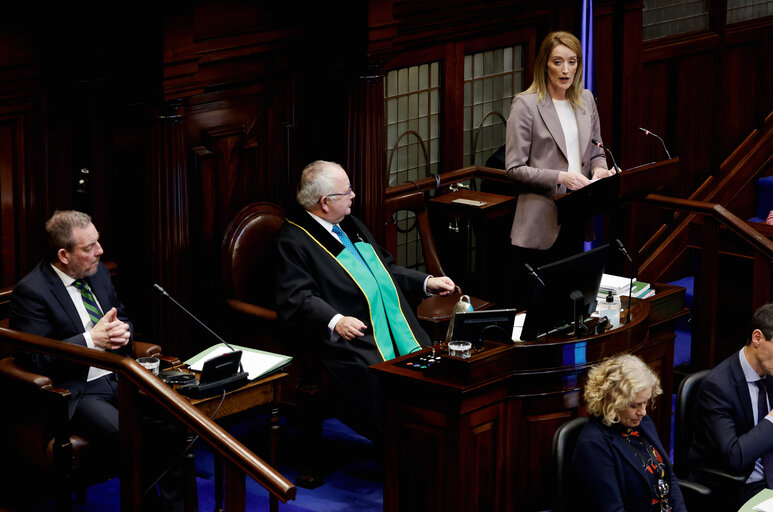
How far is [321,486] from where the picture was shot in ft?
17.4

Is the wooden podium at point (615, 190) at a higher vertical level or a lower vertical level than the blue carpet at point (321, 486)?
higher

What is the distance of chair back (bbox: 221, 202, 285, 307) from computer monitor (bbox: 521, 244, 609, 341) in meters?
1.47

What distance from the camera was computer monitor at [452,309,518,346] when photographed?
15.1 ft

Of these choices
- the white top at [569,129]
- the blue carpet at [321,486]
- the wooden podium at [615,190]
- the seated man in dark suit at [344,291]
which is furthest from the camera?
the white top at [569,129]

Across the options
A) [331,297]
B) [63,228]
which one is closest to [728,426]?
[331,297]

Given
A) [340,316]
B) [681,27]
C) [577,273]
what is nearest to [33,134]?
[340,316]

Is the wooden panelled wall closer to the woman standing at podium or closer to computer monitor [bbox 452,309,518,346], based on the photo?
the woman standing at podium

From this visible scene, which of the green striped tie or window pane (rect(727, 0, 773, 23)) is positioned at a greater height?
window pane (rect(727, 0, 773, 23))

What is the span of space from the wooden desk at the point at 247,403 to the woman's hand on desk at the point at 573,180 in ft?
6.34

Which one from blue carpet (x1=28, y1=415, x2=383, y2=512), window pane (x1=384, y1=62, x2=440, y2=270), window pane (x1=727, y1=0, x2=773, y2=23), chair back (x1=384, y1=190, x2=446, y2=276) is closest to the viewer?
blue carpet (x1=28, y1=415, x2=383, y2=512)

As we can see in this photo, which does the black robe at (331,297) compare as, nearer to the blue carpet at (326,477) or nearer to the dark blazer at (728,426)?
the blue carpet at (326,477)

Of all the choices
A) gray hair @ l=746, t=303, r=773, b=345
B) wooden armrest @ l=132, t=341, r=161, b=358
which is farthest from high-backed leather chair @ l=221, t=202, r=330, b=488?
gray hair @ l=746, t=303, r=773, b=345

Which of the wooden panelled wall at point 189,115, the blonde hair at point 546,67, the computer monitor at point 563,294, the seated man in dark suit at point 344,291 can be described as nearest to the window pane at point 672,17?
the wooden panelled wall at point 189,115

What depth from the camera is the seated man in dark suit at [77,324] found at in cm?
458
